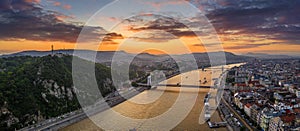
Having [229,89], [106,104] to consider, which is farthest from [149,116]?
[229,89]

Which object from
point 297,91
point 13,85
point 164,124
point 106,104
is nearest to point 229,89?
point 297,91

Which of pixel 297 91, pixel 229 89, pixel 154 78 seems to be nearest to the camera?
pixel 297 91

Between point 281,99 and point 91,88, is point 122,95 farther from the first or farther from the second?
point 281,99

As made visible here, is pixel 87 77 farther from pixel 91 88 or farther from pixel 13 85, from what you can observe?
pixel 13 85

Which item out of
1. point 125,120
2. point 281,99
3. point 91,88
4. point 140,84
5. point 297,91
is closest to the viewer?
point 125,120

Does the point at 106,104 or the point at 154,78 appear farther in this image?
the point at 154,78

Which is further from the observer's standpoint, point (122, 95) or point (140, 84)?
point (140, 84)

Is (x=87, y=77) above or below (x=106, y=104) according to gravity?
above

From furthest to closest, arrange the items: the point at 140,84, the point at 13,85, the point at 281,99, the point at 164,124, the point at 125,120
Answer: the point at 140,84, the point at 281,99, the point at 13,85, the point at 125,120, the point at 164,124

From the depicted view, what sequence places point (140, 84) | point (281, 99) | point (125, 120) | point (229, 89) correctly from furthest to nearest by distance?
point (140, 84) → point (229, 89) → point (281, 99) → point (125, 120)
